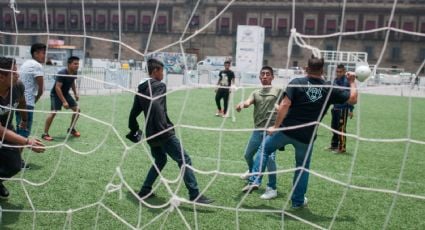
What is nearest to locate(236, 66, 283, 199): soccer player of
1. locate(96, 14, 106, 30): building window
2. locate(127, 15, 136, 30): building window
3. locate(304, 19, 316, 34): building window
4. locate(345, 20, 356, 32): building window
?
locate(96, 14, 106, 30): building window

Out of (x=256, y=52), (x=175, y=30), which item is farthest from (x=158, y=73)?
(x=175, y=30)

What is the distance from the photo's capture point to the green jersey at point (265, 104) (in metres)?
4.86

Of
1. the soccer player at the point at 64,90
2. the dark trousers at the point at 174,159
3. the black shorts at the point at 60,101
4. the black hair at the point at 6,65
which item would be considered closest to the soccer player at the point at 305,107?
the dark trousers at the point at 174,159

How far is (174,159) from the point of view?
442cm

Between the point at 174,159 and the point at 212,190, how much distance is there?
2.70ft

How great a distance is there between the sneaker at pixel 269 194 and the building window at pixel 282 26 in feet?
136

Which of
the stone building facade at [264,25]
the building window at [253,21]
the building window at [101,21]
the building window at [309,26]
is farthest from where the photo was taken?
the building window at [309,26]

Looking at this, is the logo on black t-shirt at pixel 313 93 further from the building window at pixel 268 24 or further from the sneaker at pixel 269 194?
the building window at pixel 268 24

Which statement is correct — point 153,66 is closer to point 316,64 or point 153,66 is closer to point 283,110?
point 283,110

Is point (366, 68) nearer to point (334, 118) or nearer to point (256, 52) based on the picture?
point (334, 118)

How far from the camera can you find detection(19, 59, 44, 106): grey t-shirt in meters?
5.93

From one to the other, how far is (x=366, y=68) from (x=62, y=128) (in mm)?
6082

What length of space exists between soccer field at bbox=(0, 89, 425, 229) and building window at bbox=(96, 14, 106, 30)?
118ft

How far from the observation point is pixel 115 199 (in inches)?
181
